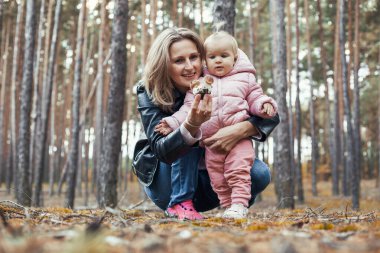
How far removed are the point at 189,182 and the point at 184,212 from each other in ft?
0.72

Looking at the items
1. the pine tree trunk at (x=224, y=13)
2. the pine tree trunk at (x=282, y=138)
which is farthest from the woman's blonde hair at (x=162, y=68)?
the pine tree trunk at (x=282, y=138)

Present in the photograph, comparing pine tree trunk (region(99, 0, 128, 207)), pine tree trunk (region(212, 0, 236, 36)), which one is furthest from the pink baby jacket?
pine tree trunk (region(99, 0, 128, 207))

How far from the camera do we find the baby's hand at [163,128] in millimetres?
2969

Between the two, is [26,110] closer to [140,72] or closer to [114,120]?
[114,120]

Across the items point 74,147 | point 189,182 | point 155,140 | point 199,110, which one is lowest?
point 189,182

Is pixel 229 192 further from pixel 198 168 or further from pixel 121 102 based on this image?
pixel 121 102

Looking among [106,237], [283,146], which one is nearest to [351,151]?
[283,146]

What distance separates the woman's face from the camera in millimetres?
3154

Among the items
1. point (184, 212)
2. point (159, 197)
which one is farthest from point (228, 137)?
point (159, 197)

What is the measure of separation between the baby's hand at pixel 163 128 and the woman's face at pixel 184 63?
373 mm

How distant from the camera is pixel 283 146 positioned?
8.81 meters

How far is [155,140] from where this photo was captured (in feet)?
9.91

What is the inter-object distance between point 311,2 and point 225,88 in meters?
14.7

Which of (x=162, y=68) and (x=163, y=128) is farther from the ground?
(x=162, y=68)
